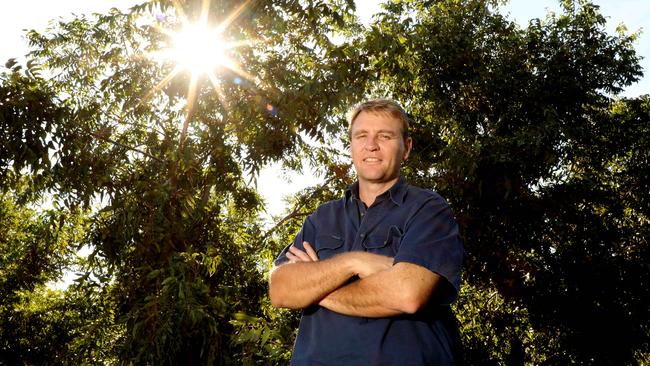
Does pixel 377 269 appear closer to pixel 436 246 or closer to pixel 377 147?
pixel 436 246

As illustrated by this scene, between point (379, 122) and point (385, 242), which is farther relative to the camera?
point (379, 122)

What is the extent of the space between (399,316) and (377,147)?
0.89 m

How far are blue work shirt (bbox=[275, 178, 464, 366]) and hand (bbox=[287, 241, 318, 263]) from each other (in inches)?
1.8

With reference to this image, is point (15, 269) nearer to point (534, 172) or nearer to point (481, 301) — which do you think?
point (481, 301)

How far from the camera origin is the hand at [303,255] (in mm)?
2564

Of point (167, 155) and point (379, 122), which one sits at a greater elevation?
point (167, 155)

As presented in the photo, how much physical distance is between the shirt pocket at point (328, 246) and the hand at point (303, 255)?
A: 3cm

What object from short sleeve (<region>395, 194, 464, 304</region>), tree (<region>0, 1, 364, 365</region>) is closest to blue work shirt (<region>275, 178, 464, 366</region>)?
short sleeve (<region>395, 194, 464, 304</region>)

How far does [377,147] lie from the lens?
2.63 meters

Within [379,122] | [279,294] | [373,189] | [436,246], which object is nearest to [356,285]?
[436,246]

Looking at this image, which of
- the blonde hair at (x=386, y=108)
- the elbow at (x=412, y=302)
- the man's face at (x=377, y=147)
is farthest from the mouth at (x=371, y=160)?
the elbow at (x=412, y=302)

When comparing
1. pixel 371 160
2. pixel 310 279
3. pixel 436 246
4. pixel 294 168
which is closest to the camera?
pixel 436 246

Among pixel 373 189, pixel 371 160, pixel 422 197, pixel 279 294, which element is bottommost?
pixel 279 294

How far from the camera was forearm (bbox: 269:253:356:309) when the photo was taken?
229 centimetres
